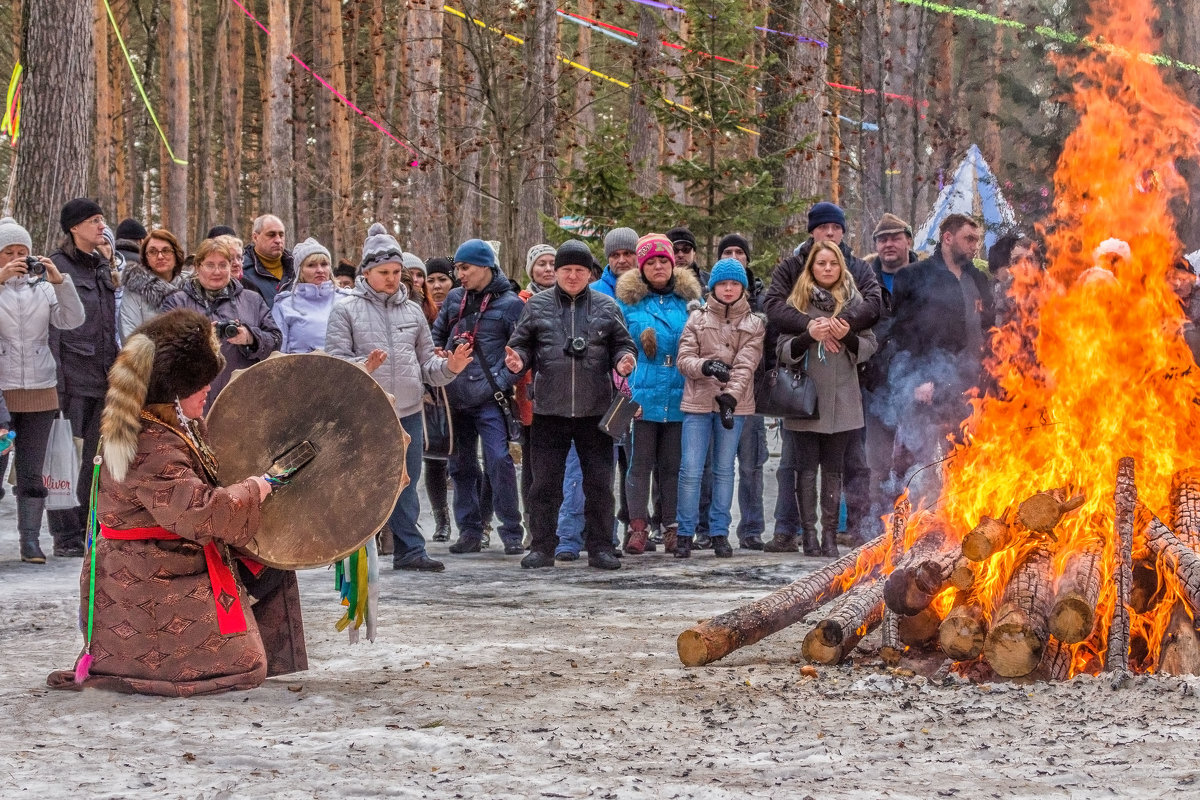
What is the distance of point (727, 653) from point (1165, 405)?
246 centimetres

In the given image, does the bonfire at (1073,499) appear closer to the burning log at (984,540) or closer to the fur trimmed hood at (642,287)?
the burning log at (984,540)

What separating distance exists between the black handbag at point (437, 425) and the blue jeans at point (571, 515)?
2.93ft

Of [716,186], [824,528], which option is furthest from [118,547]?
[716,186]

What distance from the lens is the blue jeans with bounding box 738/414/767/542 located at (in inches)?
404

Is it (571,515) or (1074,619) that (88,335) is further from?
(1074,619)

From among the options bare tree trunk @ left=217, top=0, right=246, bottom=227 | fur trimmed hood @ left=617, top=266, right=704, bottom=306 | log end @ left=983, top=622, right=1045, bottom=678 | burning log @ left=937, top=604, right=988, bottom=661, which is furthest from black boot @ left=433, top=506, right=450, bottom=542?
bare tree trunk @ left=217, top=0, right=246, bottom=227

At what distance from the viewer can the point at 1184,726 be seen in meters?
4.52

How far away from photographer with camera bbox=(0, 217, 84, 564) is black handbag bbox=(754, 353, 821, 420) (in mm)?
4748

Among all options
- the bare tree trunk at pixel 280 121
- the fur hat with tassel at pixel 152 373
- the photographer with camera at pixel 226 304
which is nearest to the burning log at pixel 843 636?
the fur hat with tassel at pixel 152 373

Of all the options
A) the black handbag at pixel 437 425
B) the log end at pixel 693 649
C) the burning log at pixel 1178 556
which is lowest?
the log end at pixel 693 649

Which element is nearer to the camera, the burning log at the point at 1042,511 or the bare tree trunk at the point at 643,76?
the burning log at the point at 1042,511

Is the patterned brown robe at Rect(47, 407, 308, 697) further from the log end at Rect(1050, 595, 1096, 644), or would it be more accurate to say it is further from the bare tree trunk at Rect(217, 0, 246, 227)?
the bare tree trunk at Rect(217, 0, 246, 227)

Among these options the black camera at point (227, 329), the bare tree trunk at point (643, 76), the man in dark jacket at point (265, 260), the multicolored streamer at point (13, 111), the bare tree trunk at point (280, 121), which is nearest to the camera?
the black camera at point (227, 329)

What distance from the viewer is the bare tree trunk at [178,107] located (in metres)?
25.8
